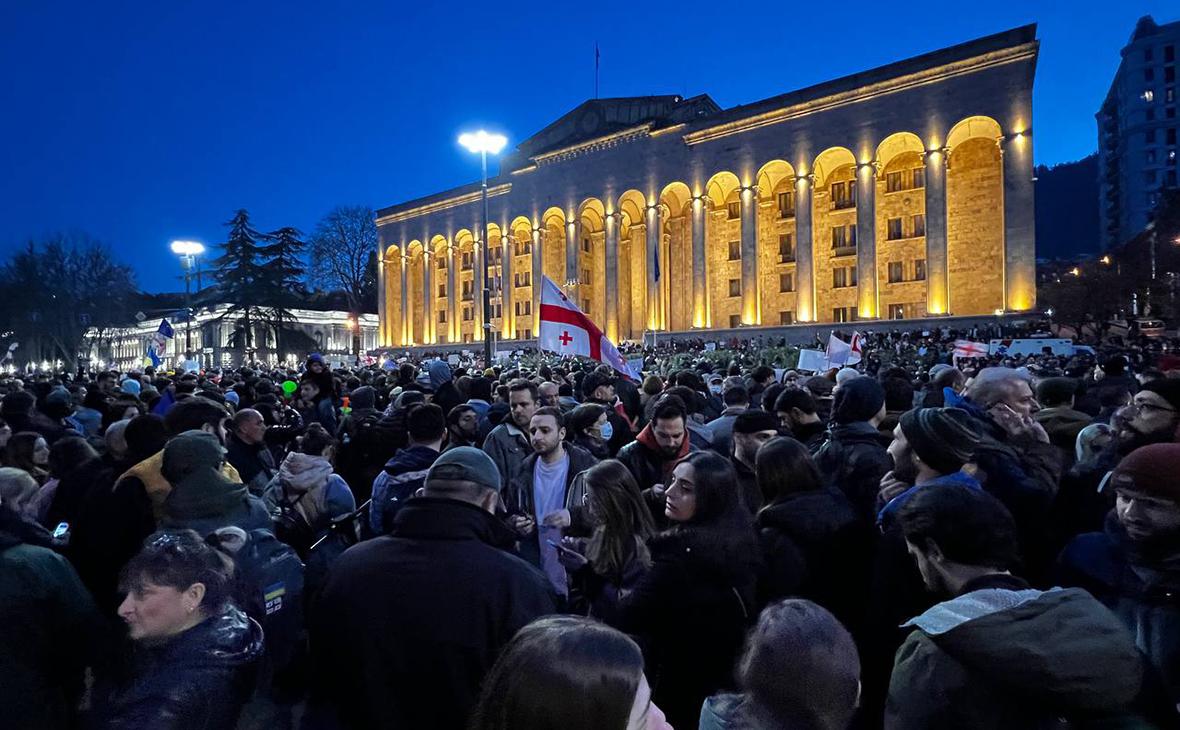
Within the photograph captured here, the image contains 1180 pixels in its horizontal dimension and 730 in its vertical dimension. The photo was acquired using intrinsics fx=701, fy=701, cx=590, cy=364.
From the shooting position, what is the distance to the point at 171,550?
7.23 feet

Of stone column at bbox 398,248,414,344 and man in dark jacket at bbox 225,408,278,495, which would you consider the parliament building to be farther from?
man in dark jacket at bbox 225,408,278,495

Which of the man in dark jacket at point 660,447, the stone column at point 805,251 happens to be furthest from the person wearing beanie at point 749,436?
the stone column at point 805,251

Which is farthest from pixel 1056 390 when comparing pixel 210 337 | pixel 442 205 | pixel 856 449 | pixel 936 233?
pixel 210 337

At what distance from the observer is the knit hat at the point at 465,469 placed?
101 inches

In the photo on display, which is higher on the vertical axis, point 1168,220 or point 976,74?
point 976,74

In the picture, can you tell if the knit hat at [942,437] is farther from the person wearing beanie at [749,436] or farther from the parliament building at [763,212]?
the parliament building at [763,212]

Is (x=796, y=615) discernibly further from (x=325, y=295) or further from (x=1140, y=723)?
(x=325, y=295)

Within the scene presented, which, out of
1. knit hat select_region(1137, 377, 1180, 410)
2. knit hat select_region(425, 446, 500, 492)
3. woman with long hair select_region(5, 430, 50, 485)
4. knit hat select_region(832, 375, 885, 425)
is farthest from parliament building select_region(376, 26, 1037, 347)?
knit hat select_region(425, 446, 500, 492)

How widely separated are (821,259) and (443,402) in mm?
39489

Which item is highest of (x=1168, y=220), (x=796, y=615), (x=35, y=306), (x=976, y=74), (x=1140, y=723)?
(x=976, y=74)

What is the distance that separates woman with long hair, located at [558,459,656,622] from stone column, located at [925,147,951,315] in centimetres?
3766

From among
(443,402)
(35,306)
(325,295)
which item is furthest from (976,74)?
(325,295)

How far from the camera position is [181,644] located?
2.07 m

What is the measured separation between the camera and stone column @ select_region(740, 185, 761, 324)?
42469 mm
